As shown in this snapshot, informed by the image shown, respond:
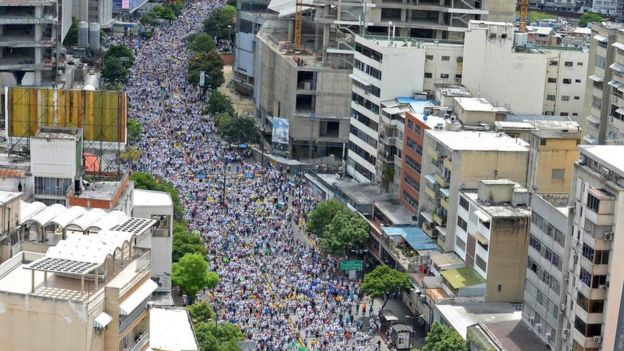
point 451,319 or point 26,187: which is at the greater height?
point 26,187

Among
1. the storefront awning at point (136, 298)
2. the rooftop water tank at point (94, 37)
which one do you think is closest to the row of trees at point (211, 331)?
the storefront awning at point (136, 298)

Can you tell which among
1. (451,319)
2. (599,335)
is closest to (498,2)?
(451,319)

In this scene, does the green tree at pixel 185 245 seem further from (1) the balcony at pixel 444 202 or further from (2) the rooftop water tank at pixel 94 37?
(2) the rooftop water tank at pixel 94 37

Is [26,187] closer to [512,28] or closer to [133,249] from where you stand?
[133,249]

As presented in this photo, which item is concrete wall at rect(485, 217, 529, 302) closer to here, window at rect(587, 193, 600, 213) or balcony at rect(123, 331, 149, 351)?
window at rect(587, 193, 600, 213)

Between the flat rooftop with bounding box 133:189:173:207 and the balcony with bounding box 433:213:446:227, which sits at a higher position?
the flat rooftop with bounding box 133:189:173:207

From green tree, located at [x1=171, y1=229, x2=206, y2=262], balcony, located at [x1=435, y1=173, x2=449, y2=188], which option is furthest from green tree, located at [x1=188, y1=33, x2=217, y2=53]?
green tree, located at [x1=171, y1=229, x2=206, y2=262]
